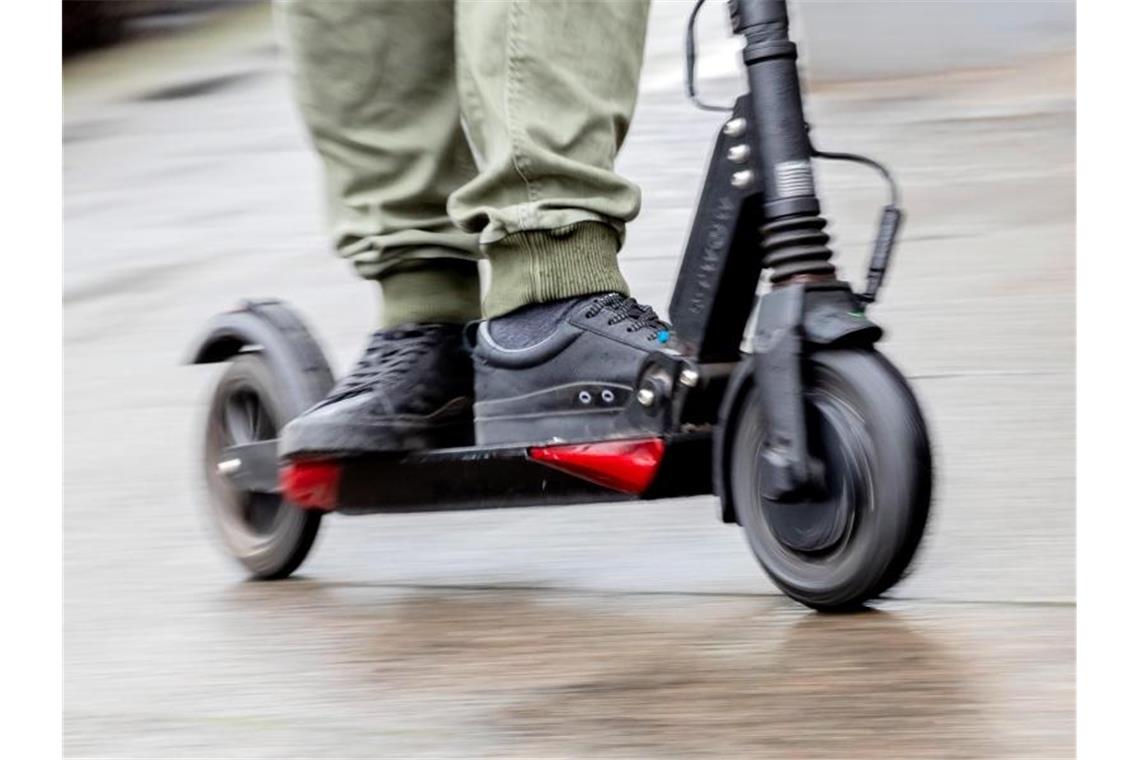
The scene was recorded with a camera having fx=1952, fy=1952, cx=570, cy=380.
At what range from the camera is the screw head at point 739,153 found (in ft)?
7.45

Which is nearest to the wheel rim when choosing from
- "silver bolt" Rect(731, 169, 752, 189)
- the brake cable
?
"silver bolt" Rect(731, 169, 752, 189)

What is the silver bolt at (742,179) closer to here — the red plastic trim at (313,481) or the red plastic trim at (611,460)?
the red plastic trim at (611,460)

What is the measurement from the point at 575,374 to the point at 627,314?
4.0 inches

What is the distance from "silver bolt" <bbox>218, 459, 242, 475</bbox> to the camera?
292 centimetres

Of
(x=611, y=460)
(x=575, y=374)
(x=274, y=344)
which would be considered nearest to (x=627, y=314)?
(x=575, y=374)

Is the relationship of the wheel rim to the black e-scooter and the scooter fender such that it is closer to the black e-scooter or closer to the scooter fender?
the scooter fender

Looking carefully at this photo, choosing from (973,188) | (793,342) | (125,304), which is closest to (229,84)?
(125,304)

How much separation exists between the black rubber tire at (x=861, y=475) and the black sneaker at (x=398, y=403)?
578 mm

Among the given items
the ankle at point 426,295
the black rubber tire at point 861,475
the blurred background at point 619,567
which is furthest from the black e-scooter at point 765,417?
the ankle at point 426,295

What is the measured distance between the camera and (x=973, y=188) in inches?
210

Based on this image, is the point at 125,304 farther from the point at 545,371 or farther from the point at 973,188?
the point at 545,371

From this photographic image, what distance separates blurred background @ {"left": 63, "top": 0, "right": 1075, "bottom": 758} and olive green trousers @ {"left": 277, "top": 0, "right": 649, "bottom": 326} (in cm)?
43

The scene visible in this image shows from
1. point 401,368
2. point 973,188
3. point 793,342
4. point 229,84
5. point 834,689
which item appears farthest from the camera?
point 229,84

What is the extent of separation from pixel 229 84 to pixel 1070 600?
6973 millimetres
